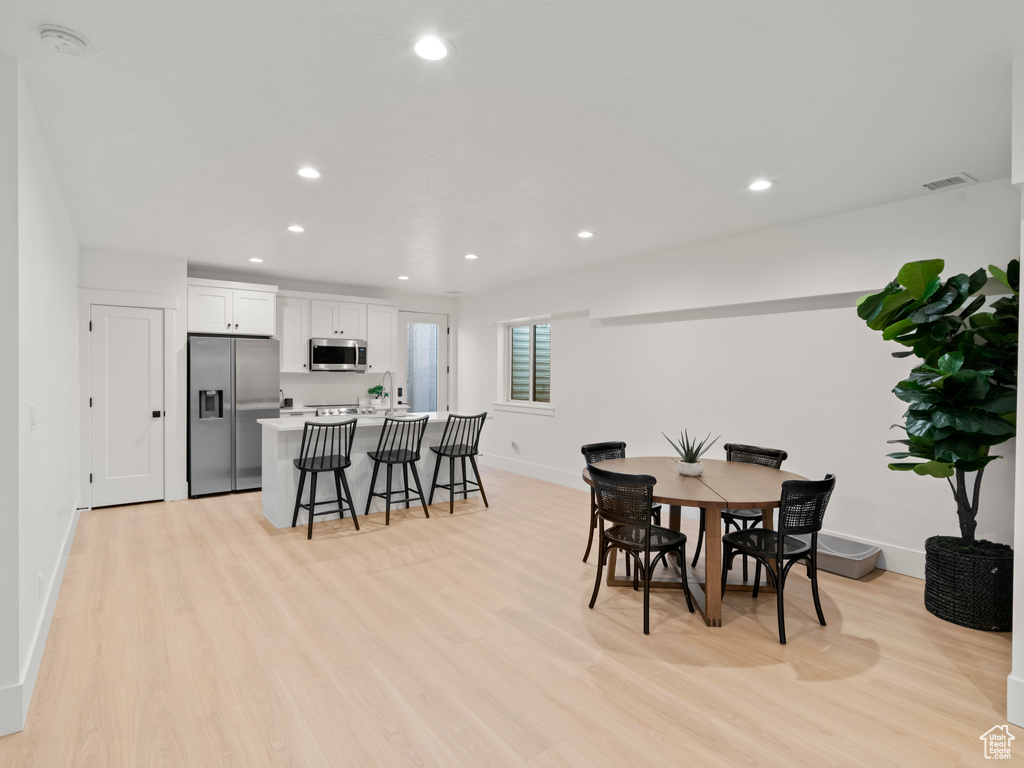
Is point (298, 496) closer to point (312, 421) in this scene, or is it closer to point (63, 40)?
point (312, 421)

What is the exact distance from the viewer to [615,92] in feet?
7.55

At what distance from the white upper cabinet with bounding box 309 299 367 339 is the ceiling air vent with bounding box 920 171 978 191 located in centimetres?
608

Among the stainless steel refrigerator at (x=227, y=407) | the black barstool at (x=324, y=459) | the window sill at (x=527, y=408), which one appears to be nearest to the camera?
the black barstool at (x=324, y=459)

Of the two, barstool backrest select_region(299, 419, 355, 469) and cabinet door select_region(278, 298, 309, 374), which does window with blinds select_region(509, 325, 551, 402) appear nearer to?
cabinet door select_region(278, 298, 309, 374)

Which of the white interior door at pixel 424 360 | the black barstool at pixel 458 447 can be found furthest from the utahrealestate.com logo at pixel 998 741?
the white interior door at pixel 424 360

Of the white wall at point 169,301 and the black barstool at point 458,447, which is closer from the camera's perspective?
the white wall at point 169,301

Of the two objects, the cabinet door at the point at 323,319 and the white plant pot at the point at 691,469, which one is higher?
the cabinet door at the point at 323,319

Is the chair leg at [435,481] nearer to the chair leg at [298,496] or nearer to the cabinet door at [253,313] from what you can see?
the chair leg at [298,496]

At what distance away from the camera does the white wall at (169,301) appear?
5180 millimetres

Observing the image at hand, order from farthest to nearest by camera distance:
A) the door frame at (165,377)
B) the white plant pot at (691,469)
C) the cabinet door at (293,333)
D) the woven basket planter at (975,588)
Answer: the cabinet door at (293,333), the door frame at (165,377), the white plant pot at (691,469), the woven basket planter at (975,588)

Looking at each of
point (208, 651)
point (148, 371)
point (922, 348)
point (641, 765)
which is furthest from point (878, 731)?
point (148, 371)

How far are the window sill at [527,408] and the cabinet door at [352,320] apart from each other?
6.98 ft

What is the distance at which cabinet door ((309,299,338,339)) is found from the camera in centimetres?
688

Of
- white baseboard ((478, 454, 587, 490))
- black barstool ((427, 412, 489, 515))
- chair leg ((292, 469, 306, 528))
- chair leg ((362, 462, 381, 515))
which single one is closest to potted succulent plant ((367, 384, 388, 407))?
white baseboard ((478, 454, 587, 490))
